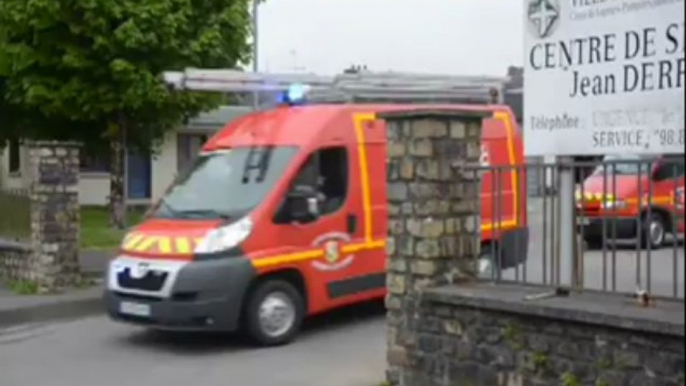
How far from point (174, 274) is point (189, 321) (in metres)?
0.46

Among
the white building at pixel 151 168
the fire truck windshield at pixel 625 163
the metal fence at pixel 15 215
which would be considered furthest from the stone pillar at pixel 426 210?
the white building at pixel 151 168

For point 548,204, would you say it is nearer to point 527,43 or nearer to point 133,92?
point 527,43

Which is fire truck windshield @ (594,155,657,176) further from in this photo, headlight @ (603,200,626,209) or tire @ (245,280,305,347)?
tire @ (245,280,305,347)

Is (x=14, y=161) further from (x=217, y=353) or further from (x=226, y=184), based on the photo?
(x=217, y=353)

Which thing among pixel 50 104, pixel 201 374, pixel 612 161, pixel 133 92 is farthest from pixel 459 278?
pixel 50 104

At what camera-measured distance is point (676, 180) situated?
5.82 m

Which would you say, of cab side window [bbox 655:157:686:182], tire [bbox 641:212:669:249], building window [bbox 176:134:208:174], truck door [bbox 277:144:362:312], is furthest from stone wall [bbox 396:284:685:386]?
building window [bbox 176:134:208:174]

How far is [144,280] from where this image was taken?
32.9ft

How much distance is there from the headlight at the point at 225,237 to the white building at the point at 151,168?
77.1 ft

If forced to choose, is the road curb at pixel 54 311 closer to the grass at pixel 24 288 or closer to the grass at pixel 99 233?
the grass at pixel 24 288

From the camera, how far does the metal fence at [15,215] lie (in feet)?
47.1

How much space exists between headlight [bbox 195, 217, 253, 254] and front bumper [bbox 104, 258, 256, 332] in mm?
123

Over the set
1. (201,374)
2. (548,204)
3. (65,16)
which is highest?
(65,16)

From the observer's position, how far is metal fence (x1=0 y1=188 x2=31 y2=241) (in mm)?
14344
